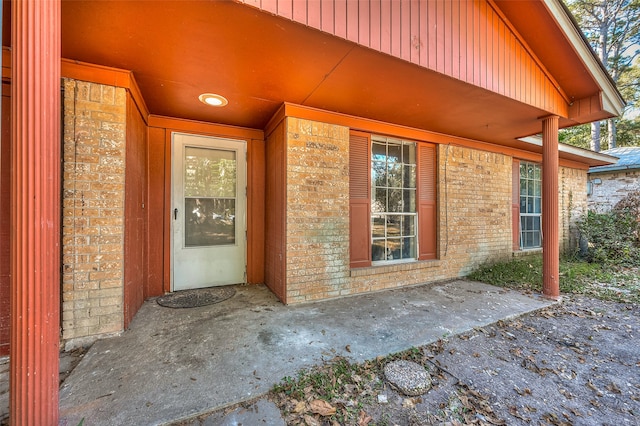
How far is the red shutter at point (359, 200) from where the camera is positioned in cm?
396

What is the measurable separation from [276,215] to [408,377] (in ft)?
8.08

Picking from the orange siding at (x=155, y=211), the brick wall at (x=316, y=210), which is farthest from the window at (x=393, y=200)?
the orange siding at (x=155, y=211)

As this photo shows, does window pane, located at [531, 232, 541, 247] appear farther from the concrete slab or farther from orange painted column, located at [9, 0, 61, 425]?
orange painted column, located at [9, 0, 61, 425]

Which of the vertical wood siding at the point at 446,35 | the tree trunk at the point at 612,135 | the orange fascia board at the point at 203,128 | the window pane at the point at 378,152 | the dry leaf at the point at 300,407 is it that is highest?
the tree trunk at the point at 612,135

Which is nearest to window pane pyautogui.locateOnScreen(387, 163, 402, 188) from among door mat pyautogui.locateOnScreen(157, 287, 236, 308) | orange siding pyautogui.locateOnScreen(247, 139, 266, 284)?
orange siding pyautogui.locateOnScreen(247, 139, 266, 284)

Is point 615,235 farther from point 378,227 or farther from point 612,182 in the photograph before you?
point 378,227

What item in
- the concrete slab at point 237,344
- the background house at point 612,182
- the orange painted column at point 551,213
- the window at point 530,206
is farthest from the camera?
the background house at point 612,182

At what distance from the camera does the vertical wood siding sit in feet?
6.68

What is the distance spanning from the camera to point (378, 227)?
4215 mm

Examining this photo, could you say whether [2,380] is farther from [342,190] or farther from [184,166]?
[342,190]

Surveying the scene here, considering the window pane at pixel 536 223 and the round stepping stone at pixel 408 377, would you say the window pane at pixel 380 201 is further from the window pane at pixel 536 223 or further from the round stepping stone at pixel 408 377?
the window pane at pixel 536 223

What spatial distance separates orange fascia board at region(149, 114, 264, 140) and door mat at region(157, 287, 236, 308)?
2357 millimetres

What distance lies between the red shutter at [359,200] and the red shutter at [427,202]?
1.09m

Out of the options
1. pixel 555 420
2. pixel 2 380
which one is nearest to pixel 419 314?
Answer: pixel 555 420
